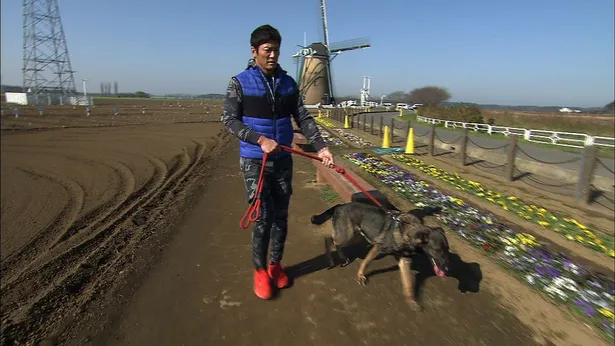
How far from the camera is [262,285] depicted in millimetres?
3277

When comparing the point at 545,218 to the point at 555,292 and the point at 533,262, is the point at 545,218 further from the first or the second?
the point at 555,292

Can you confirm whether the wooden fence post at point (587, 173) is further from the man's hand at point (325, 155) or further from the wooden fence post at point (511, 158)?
the man's hand at point (325, 155)

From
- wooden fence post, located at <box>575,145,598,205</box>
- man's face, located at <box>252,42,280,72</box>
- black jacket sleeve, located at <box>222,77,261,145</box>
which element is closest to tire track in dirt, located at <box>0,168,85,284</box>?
black jacket sleeve, located at <box>222,77,261,145</box>

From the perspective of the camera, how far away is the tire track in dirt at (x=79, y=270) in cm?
289

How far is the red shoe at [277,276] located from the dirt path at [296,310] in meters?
0.13

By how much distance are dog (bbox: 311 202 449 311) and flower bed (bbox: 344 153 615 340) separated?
58.6 inches

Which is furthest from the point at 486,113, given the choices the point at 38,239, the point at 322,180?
the point at 38,239

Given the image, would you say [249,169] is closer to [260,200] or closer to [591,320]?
[260,200]

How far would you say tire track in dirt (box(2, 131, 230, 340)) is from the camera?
2.89m

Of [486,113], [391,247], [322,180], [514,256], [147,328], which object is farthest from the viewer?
[486,113]

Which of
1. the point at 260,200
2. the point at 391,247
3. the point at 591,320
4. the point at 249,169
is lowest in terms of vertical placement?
the point at 591,320

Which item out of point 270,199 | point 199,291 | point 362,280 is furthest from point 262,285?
point 362,280

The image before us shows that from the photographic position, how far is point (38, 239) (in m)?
4.79

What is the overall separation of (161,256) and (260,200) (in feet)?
6.47
